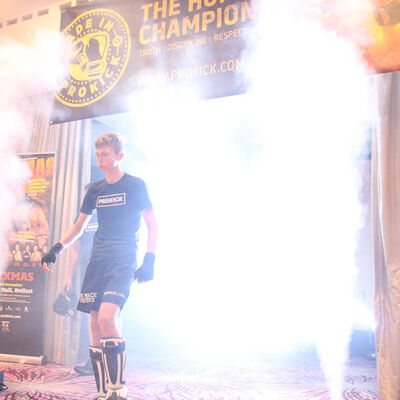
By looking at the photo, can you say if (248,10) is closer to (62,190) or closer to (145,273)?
(145,273)

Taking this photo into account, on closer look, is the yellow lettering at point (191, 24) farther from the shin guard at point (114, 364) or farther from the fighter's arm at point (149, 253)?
the shin guard at point (114, 364)

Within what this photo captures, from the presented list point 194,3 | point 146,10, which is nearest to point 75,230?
point 146,10

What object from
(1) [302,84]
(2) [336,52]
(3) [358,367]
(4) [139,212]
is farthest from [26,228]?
(3) [358,367]

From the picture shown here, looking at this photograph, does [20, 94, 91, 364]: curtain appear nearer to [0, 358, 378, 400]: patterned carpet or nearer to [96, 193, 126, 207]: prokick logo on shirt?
[0, 358, 378, 400]: patterned carpet

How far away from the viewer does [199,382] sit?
8.88 ft

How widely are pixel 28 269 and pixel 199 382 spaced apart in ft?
6.14

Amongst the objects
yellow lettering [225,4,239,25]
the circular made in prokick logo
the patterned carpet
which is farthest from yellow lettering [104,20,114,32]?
the patterned carpet

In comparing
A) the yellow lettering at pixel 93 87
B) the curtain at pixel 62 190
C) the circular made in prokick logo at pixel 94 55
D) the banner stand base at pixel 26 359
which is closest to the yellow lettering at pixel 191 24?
the circular made in prokick logo at pixel 94 55

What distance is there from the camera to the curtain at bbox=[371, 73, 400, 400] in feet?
7.89

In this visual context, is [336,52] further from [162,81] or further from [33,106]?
[33,106]

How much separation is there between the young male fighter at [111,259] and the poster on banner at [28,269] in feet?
4.21

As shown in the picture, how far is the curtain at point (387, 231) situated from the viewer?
7.89ft

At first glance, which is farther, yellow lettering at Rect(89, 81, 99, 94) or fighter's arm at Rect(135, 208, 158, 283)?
yellow lettering at Rect(89, 81, 99, 94)

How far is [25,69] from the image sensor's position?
150 inches
